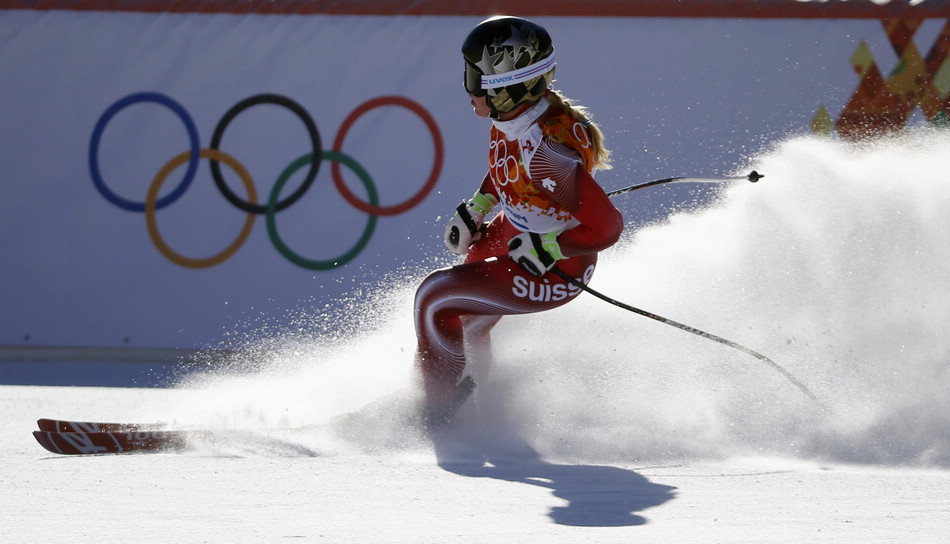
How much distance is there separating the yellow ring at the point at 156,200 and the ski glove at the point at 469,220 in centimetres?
402

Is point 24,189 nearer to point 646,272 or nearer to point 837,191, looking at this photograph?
point 646,272

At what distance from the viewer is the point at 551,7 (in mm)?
8781

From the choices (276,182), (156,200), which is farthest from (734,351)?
(156,200)

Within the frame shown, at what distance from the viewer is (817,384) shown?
4.75m

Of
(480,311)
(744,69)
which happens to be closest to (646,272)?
(480,311)

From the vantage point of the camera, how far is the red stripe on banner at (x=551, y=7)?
28.0 feet

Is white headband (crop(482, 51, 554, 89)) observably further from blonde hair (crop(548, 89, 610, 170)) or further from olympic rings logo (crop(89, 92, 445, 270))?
olympic rings logo (crop(89, 92, 445, 270))

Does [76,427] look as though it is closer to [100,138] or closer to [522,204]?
[522,204]

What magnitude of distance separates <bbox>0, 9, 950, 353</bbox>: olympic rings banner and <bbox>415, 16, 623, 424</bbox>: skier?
371 cm

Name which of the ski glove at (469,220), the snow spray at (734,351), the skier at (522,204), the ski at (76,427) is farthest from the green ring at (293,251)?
the ski at (76,427)

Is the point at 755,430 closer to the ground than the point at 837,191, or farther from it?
closer to the ground

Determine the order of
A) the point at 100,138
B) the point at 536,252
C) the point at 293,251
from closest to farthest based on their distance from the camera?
the point at 536,252 < the point at 293,251 < the point at 100,138

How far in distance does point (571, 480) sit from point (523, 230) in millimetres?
1241

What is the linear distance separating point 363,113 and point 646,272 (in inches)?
146
